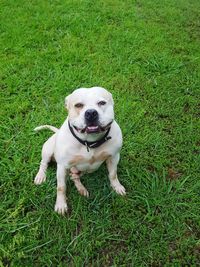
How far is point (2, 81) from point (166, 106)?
1.90m

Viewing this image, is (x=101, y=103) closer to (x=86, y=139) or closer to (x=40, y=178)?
(x=86, y=139)

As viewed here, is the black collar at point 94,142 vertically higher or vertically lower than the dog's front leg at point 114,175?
higher

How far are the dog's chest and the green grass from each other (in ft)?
1.13

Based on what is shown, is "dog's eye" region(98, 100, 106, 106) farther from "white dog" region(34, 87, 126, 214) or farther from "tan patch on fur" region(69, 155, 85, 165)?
"tan patch on fur" region(69, 155, 85, 165)

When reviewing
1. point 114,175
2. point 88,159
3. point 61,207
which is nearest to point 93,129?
point 88,159

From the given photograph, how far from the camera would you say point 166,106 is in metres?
4.20

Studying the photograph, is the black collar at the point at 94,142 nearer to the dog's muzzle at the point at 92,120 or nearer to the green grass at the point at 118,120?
the dog's muzzle at the point at 92,120

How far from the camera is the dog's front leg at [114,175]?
2995 mm

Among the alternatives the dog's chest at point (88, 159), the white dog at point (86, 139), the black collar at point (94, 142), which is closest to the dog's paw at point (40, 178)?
the white dog at point (86, 139)

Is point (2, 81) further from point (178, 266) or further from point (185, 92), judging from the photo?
point (178, 266)

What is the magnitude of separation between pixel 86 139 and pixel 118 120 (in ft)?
4.18

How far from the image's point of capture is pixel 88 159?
9.14 ft

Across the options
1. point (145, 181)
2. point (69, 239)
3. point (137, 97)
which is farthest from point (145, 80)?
point (69, 239)

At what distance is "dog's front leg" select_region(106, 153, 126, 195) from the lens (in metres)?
3.00
